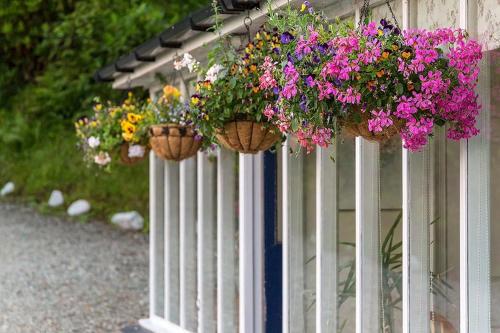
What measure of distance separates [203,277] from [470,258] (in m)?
3.36

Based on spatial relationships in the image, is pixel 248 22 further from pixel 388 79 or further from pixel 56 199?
pixel 56 199

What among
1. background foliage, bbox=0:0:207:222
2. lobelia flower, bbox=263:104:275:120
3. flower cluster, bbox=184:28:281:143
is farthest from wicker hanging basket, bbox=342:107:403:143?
background foliage, bbox=0:0:207:222

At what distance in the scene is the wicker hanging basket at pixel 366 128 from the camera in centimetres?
316

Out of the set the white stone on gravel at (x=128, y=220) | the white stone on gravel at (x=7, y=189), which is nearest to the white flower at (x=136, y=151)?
the white stone on gravel at (x=128, y=220)

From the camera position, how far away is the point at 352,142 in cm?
425

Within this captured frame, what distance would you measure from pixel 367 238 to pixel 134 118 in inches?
104

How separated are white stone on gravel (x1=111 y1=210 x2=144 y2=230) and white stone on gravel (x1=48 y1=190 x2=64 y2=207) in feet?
4.08

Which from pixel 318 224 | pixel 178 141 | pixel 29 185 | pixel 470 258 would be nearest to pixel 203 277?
pixel 178 141

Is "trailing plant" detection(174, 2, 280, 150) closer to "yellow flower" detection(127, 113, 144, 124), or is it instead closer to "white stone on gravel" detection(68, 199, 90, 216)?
"yellow flower" detection(127, 113, 144, 124)

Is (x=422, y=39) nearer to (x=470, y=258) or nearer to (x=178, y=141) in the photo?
(x=470, y=258)

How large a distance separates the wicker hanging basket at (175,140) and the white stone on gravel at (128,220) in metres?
8.43

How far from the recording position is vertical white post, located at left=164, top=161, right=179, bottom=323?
7129 millimetres

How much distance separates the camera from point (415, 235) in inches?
147

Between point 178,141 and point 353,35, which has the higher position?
point 353,35
